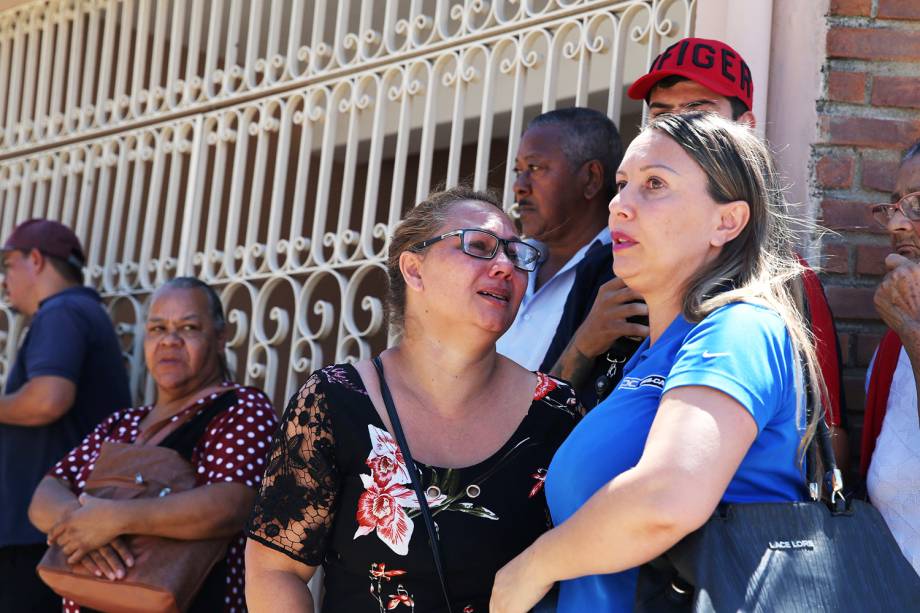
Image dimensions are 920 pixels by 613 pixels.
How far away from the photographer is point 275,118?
4.98 metres

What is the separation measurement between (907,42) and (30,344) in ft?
10.9

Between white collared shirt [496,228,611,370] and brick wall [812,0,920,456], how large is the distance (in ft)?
2.09

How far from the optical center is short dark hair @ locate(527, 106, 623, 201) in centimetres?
361

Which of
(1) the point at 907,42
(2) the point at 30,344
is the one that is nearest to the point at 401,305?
(1) the point at 907,42

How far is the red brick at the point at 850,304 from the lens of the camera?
3293mm

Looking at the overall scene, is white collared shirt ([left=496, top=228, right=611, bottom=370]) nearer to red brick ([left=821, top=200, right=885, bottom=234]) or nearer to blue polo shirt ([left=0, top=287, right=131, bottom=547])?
red brick ([left=821, top=200, right=885, bottom=234])

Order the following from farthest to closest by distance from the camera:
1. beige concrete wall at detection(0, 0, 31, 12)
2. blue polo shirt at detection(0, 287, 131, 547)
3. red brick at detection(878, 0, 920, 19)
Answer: beige concrete wall at detection(0, 0, 31, 12)
blue polo shirt at detection(0, 287, 131, 547)
red brick at detection(878, 0, 920, 19)

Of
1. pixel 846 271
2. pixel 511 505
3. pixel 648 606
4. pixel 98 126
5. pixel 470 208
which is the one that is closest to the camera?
pixel 648 606

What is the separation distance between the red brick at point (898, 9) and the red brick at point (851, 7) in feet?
0.12

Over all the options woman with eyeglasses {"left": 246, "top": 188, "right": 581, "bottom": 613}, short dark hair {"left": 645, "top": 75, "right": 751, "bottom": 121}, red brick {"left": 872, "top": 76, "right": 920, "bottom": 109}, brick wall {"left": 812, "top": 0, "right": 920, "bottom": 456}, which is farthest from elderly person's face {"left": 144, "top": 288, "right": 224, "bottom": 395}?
red brick {"left": 872, "top": 76, "right": 920, "bottom": 109}

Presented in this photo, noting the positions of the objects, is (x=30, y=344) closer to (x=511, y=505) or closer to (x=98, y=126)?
(x=98, y=126)

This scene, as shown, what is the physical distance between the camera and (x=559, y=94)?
204 inches

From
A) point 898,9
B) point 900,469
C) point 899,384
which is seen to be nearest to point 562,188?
point 898,9

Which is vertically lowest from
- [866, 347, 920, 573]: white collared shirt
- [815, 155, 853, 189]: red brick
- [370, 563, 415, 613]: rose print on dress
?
[370, 563, 415, 613]: rose print on dress
